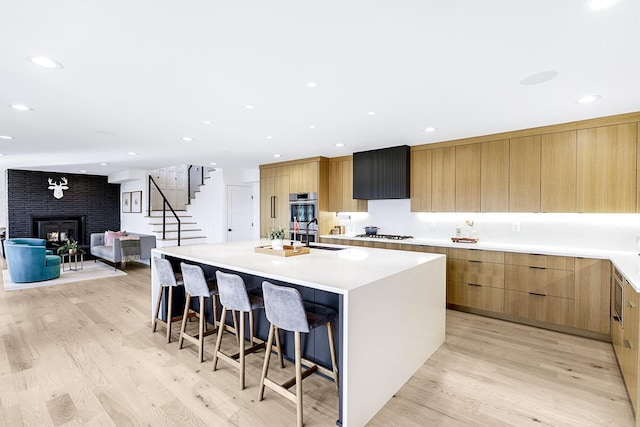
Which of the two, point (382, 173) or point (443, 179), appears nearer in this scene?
point (443, 179)

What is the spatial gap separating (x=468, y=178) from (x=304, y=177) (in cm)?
298

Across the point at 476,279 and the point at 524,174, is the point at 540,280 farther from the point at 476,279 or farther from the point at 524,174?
the point at 524,174

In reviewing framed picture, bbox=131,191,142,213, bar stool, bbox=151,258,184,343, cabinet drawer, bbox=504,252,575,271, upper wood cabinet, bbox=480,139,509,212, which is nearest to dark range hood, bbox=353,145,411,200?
upper wood cabinet, bbox=480,139,509,212

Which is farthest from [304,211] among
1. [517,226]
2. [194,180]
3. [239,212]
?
[194,180]

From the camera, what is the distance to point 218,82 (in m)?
2.59

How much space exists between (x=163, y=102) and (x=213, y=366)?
8.21ft

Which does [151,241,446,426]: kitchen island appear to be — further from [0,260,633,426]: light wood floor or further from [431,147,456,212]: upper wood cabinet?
[431,147,456,212]: upper wood cabinet

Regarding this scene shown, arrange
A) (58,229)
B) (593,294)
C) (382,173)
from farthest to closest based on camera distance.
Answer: (58,229) < (382,173) < (593,294)

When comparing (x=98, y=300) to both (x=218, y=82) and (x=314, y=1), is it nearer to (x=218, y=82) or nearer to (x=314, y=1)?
(x=218, y=82)

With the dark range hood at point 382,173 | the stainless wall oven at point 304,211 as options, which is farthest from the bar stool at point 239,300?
the stainless wall oven at point 304,211

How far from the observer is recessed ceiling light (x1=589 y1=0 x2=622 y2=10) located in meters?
1.58

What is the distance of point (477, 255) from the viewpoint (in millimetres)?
4055

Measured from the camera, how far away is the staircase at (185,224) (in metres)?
7.93

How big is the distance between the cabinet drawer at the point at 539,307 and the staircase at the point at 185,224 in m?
7.07
